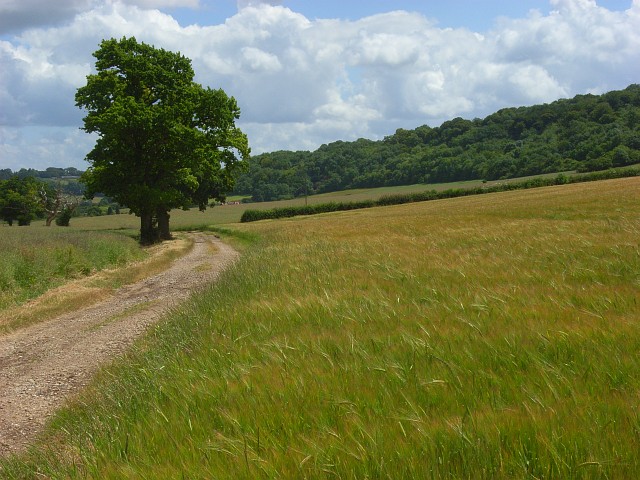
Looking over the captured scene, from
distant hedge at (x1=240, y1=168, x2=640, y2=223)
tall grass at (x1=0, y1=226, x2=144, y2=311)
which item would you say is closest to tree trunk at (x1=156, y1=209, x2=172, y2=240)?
tall grass at (x1=0, y1=226, x2=144, y2=311)

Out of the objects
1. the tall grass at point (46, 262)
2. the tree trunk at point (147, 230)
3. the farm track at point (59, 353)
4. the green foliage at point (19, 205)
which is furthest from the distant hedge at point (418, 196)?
the farm track at point (59, 353)

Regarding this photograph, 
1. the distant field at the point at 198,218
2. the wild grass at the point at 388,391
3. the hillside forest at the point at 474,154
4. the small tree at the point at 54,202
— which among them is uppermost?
the hillside forest at the point at 474,154

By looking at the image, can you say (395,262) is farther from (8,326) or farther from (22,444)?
(8,326)

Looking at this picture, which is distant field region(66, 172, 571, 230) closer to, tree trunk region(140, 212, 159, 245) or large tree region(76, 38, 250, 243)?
tree trunk region(140, 212, 159, 245)

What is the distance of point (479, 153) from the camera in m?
144

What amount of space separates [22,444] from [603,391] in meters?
5.39

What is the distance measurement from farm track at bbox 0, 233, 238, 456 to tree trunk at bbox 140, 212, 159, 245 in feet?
78.2

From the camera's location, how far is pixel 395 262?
10.1 meters

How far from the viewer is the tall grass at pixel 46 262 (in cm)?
1650

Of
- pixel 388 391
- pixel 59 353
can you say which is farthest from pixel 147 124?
pixel 388 391

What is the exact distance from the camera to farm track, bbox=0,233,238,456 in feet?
23.4

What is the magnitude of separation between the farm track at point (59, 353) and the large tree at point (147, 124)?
20851 millimetres

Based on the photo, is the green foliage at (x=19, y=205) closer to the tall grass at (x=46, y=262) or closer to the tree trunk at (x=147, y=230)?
the tree trunk at (x=147, y=230)

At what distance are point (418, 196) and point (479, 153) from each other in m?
61.2
